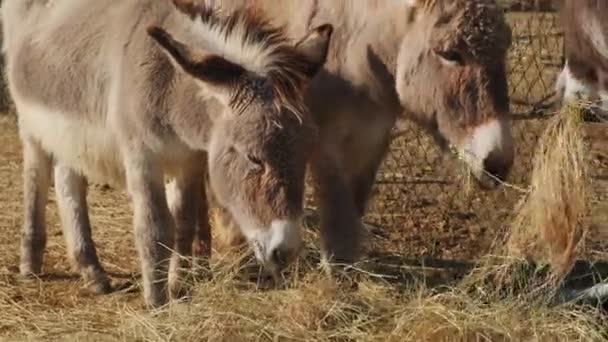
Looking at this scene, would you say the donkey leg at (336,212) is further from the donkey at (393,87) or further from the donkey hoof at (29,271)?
the donkey hoof at (29,271)

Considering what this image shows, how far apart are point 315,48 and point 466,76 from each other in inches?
22.9

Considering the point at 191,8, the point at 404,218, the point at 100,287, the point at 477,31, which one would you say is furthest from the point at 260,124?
the point at 404,218

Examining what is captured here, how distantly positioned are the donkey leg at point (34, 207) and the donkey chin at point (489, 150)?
185cm

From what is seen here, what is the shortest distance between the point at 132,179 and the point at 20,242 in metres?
1.43

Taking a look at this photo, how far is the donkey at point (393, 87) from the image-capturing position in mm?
4090

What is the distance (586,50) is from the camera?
4.56m

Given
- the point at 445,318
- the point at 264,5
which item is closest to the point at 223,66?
the point at 264,5

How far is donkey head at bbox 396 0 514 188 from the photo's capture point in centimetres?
408

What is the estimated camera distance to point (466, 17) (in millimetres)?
4086

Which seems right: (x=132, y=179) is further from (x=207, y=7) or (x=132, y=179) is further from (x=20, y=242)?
(x=20, y=242)

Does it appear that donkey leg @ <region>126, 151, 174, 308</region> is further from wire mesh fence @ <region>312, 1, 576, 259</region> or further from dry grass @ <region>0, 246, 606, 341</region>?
wire mesh fence @ <region>312, 1, 576, 259</region>

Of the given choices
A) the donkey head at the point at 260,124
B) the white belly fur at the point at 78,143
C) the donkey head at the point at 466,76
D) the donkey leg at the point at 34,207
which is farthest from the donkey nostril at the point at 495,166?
the donkey leg at the point at 34,207

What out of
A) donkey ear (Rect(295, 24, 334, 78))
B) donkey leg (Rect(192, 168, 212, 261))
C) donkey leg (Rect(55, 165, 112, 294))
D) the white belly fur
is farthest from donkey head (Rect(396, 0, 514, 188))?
donkey leg (Rect(55, 165, 112, 294))

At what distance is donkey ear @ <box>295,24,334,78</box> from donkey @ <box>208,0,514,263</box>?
34 centimetres
